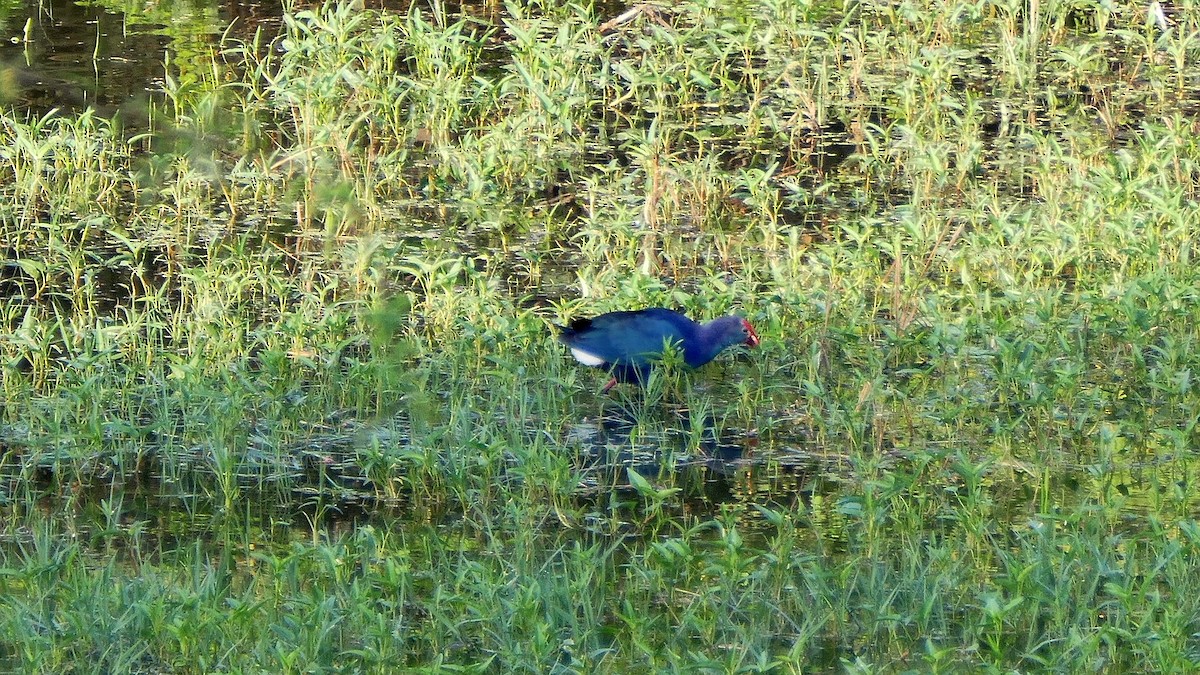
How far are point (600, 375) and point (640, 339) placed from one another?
313 millimetres

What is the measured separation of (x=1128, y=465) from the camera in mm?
5402

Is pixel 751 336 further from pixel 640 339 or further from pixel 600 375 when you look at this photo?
pixel 600 375

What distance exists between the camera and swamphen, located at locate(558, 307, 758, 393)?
18.8ft

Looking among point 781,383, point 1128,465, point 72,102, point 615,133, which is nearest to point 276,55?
point 72,102

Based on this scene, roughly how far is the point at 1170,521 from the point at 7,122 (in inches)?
188

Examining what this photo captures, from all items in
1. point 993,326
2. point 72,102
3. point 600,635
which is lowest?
point 600,635

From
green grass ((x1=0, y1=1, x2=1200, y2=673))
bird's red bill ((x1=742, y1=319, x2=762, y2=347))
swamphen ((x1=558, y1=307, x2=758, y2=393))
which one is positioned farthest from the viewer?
bird's red bill ((x1=742, y1=319, x2=762, y2=347))

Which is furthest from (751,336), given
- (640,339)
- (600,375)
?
(600,375)

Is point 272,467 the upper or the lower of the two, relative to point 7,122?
lower

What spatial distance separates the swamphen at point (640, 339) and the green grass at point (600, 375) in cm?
12

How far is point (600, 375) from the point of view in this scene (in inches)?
238

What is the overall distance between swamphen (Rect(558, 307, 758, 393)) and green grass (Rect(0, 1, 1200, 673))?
122mm

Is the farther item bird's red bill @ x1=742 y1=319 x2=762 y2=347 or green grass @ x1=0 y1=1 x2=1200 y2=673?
bird's red bill @ x1=742 y1=319 x2=762 y2=347

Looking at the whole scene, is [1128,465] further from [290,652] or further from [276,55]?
[276,55]
